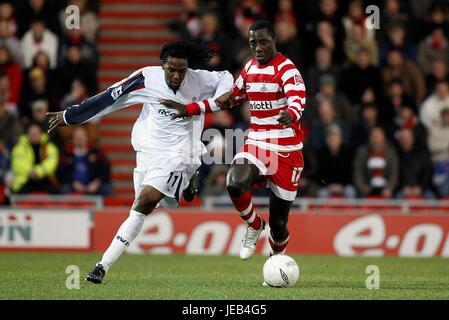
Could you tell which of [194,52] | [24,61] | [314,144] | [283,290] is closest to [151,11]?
[24,61]

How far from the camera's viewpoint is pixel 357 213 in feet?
52.1

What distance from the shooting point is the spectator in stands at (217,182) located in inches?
664

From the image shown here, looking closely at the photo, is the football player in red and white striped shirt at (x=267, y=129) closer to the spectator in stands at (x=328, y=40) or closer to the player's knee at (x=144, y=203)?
the player's knee at (x=144, y=203)

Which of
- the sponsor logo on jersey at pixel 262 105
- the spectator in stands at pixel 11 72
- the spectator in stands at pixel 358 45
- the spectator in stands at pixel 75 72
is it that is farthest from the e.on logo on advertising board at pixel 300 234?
the sponsor logo on jersey at pixel 262 105

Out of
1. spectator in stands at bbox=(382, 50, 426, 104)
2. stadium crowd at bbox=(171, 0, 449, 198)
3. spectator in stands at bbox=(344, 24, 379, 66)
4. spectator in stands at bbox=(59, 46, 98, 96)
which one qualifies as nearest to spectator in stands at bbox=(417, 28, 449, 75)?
stadium crowd at bbox=(171, 0, 449, 198)

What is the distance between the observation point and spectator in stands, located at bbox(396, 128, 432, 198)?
17.2 m

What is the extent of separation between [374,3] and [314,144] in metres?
3.81

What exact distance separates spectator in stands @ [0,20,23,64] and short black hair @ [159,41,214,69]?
822cm

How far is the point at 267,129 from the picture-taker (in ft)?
34.2

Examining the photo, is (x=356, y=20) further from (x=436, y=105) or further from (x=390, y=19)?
(x=436, y=105)

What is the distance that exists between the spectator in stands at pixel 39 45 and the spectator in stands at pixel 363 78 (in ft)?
16.6

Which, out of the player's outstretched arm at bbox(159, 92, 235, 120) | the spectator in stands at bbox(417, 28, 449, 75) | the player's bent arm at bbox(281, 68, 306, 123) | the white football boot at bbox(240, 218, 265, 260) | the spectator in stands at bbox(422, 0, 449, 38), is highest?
the spectator in stands at bbox(422, 0, 449, 38)

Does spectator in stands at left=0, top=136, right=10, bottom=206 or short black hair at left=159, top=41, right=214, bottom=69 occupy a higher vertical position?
short black hair at left=159, top=41, right=214, bottom=69

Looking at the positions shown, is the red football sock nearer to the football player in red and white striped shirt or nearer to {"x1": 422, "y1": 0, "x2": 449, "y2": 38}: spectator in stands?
the football player in red and white striped shirt
